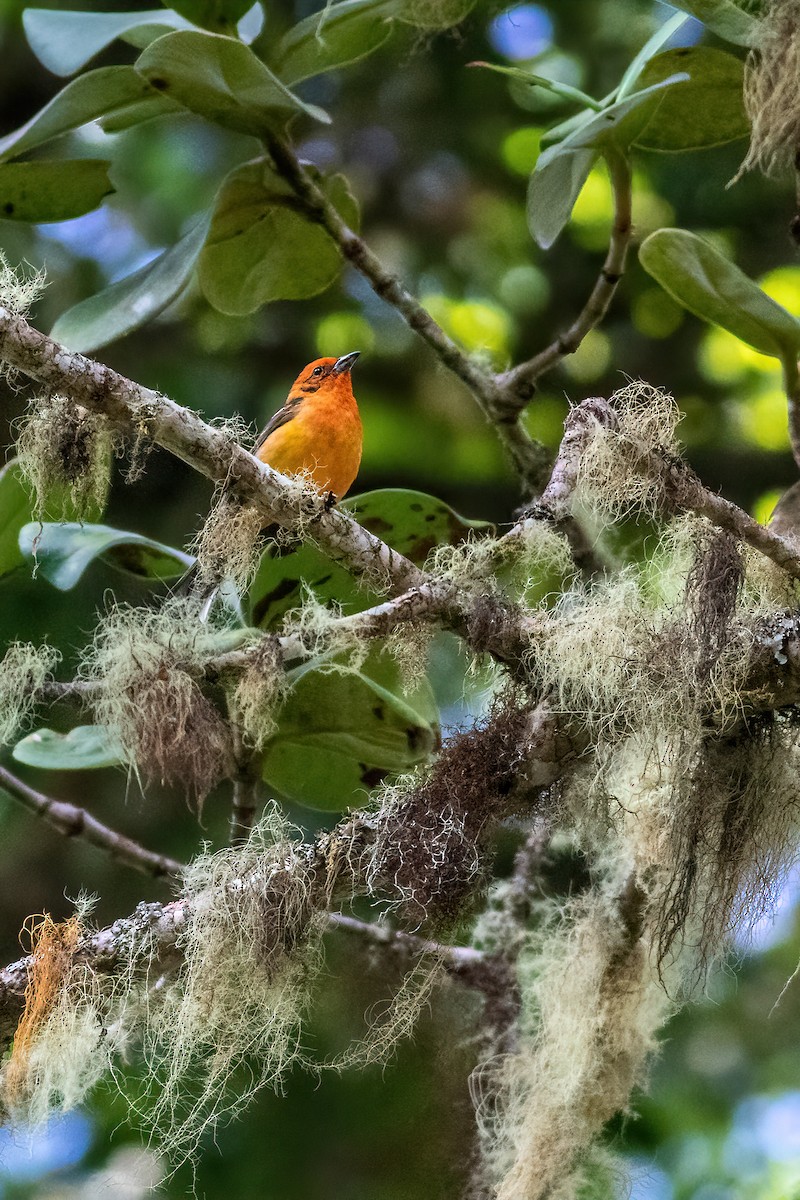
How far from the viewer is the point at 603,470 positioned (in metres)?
1.75

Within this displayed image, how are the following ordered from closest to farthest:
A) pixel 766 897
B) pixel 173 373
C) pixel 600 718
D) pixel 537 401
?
pixel 600 718
pixel 766 897
pixel 537 401
pixel 173 373

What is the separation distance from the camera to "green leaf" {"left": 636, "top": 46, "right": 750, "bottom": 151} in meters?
2.06

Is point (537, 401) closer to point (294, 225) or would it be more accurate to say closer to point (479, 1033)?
point (294, 225)

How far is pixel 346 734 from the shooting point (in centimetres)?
219

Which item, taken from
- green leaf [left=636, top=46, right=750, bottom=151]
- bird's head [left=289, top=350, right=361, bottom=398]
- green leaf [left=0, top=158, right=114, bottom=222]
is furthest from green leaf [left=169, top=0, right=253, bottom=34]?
bird's head [left=289, top=350, right=361, bottom=398]

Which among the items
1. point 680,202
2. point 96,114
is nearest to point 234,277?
point 96,114

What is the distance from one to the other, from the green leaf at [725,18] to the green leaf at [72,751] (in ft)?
4.47

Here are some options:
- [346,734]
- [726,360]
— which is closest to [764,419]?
[726,360]

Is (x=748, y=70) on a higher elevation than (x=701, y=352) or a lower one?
higher

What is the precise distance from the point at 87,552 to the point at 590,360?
174cm

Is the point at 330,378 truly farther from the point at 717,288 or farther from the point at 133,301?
the point at 717,288

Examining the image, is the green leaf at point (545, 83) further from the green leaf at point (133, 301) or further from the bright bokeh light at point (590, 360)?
the bright bokeh light at point (590, 360)

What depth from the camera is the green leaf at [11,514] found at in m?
2.24

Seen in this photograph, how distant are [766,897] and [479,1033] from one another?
81 centimetres
